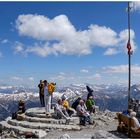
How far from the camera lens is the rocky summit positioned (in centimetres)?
2331

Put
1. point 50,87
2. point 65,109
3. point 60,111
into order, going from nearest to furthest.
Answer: point 60,111
point 65,109
point 50,87

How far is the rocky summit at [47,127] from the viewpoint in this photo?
23312mm

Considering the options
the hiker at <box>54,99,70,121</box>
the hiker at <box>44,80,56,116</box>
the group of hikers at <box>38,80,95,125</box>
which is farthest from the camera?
the hiker at <box>44,80,56,116</box>

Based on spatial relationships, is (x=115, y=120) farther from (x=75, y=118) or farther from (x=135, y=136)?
(x=135, y=136)

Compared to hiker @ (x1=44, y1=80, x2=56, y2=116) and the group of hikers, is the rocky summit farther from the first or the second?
hiker @ (x1=44, y1=80, x2=56, y2=116)

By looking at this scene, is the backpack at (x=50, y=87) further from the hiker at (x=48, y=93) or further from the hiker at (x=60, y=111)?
the hiker at (x=60, y=111)

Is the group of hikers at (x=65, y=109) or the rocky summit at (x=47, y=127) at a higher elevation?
the group of hikers at (x=65, y=109)

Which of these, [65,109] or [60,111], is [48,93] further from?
[60,111]

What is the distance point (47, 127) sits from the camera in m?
25.2

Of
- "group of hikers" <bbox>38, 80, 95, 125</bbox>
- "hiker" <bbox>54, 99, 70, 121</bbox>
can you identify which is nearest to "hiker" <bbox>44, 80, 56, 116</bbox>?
"group of hikers" <bbox>38, 80, 95, 125</bbox>

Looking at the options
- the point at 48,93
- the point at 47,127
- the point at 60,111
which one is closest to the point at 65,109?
the point at 60,111

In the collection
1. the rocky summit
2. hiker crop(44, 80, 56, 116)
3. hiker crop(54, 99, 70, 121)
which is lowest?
the rocky summit

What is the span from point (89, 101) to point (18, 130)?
7768mm

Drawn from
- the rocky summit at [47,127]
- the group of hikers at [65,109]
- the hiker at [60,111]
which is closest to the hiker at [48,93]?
the group of hikers at [65,109]
